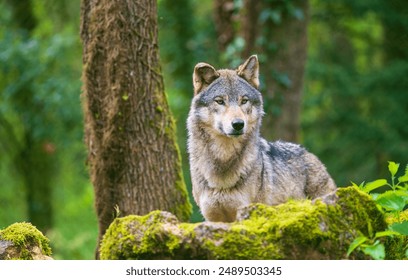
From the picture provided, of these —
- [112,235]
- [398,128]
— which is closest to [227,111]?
[112,235]

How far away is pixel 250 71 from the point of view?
7.00 meters

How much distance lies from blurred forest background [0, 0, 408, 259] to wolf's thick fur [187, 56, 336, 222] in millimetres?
5099

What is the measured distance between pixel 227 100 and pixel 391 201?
7.08 ft

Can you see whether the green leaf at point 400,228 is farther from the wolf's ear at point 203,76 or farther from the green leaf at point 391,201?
the wolf's ear at point 203,76

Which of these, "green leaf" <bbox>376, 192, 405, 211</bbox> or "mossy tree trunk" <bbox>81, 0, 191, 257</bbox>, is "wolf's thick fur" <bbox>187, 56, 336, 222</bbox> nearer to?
"mossy tree trunk" <bbox>81, 0, 191, 257</bbox>

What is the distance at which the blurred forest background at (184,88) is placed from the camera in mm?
13750

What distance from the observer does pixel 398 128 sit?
16.8m

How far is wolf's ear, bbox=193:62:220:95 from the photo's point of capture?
22.4 ft

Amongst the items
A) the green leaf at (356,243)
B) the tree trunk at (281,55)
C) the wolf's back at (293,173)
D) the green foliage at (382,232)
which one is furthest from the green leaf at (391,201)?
the tree trunk at (281,55)

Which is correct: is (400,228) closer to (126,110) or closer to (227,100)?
(227,100)

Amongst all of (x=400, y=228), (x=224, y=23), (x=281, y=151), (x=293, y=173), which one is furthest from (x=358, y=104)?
(x=400, y=228)

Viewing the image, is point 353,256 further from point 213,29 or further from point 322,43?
point 322,43

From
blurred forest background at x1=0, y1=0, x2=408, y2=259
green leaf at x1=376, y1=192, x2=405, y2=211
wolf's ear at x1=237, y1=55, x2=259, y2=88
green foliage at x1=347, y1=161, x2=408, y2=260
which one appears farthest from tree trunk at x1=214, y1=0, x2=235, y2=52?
green leaf at x1=376, y1=192, x2=405, y2=211
